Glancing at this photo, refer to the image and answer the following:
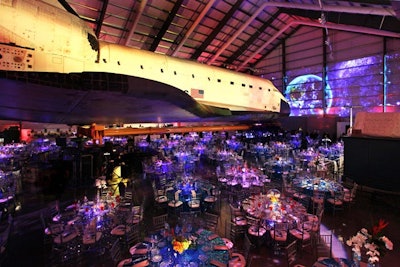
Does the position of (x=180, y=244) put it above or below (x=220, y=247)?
above

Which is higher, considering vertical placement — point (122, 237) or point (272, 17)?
point (272, 17)

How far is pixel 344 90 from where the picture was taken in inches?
1048

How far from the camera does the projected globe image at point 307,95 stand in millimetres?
28859

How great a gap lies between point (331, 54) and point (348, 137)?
2141cm

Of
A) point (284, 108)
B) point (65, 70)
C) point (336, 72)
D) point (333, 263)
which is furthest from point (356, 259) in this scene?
point (336, 72)

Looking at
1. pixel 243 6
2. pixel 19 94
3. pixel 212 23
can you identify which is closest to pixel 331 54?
pixel 243 6

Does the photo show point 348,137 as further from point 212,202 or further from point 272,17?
point 272,17

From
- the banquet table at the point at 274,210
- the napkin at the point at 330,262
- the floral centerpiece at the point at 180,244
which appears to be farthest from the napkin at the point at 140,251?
the napkin at the point at 330,262

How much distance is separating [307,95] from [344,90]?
4.53 m

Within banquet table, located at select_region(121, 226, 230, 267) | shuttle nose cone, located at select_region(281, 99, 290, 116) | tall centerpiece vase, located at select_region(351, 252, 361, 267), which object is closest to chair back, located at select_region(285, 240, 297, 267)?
tall centerpiece vase, located at select_region(351, 252, 361, 267)

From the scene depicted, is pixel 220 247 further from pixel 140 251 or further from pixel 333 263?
pixel 333 263

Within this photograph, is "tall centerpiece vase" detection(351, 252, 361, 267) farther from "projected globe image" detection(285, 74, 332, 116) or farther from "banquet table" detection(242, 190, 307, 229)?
"projected globe image" detection(285, 74, 332, 116)

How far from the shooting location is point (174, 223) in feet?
23.9

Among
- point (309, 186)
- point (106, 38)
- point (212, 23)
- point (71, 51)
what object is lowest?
point (309, 186)
